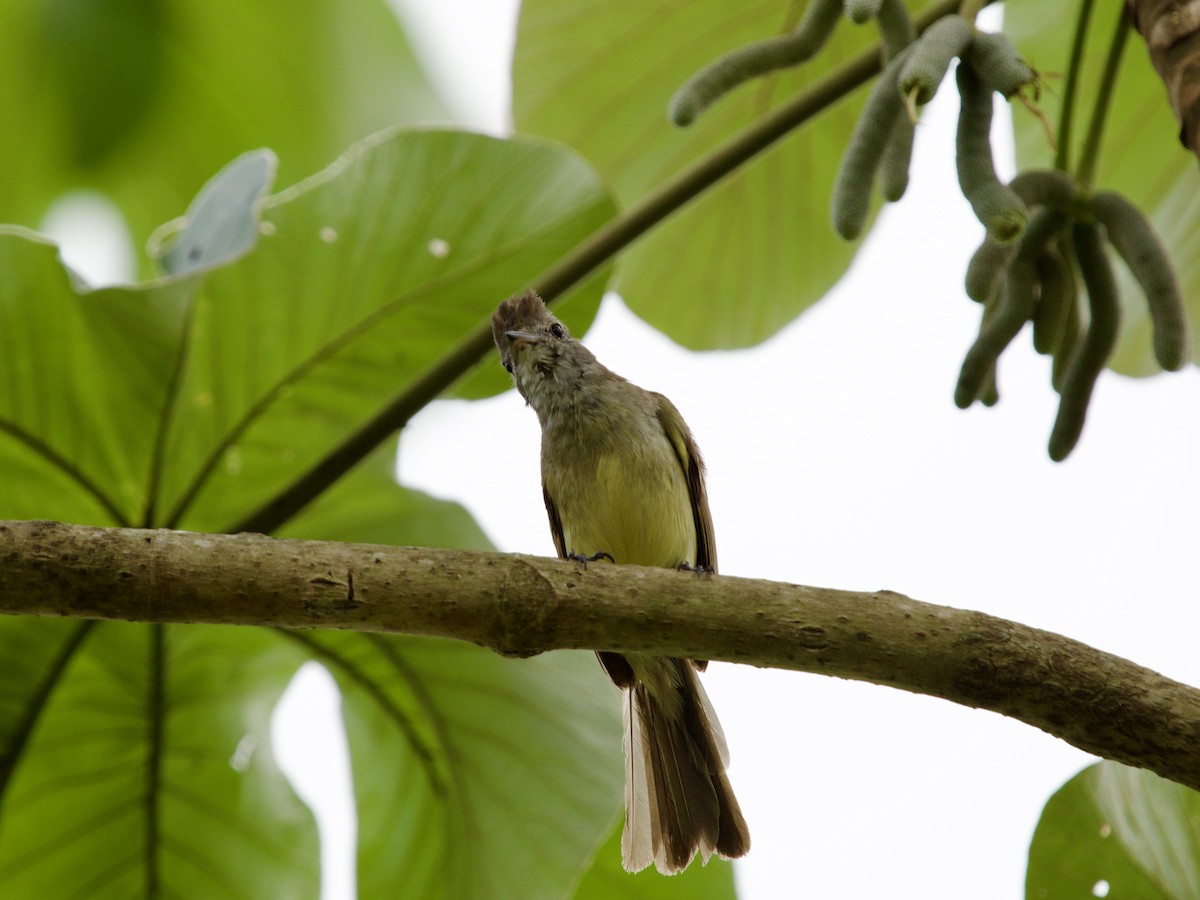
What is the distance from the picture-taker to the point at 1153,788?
7.95 feet

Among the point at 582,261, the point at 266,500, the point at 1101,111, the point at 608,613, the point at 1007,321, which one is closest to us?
the point at 608,613

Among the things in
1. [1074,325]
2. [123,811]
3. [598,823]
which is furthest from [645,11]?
[123,811]

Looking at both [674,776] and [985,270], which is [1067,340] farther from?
[674,776]

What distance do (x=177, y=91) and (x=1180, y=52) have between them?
2488mm

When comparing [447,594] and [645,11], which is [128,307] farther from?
[645,11]

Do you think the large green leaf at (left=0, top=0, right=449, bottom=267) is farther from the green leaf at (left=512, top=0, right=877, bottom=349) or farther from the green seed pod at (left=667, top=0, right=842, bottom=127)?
the green seed pod at (left=667, top=0, right=842, bottom=127)

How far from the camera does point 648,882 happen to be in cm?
283

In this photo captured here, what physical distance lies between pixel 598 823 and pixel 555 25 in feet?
6.59

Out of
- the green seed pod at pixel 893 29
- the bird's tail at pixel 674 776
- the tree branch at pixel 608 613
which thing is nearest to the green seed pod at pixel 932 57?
the green seed pod at pixel 893 29

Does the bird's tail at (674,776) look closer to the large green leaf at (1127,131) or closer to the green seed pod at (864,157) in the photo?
the green seed pod at (864,157)

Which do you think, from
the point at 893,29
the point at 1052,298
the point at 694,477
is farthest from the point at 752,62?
the point at 694,477

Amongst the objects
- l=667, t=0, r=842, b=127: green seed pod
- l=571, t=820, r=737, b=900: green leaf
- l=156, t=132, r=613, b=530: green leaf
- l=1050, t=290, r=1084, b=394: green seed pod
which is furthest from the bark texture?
l=571, t=820, r=737, b=900: green leaf

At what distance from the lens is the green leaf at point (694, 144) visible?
344 cm

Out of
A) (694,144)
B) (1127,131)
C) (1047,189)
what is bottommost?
(1047,189)
